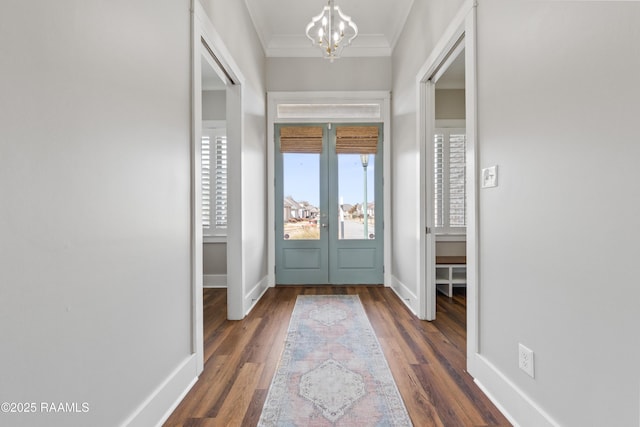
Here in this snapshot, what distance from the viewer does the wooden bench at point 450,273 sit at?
4.05m

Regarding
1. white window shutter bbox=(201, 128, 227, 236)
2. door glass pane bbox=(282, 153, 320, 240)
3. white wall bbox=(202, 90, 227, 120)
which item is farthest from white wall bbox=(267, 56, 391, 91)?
white window shutter bbox=(201, 128, 227, 236)

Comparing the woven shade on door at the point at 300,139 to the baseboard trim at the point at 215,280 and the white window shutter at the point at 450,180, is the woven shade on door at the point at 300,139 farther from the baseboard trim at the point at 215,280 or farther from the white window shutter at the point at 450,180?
the baseboard trim at the point at 215,280

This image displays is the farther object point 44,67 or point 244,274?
point 244,274

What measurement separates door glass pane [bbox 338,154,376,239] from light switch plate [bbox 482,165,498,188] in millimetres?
2565

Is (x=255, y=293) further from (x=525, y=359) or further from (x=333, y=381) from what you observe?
(x=525, y=359)

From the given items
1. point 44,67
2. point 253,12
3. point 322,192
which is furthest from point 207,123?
point 44,67

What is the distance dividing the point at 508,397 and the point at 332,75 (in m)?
4.06

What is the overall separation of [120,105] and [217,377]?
5.51 ft

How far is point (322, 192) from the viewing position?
445 centimetres

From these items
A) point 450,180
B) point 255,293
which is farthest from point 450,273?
point 255,293

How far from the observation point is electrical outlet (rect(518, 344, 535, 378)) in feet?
4.85

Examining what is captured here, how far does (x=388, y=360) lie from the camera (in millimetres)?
2256

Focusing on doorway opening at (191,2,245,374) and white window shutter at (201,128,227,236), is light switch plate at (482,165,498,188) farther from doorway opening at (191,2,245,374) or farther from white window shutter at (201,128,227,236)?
white window shutter at (201,128,227,236)

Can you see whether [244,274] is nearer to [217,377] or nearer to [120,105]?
[217,377]
